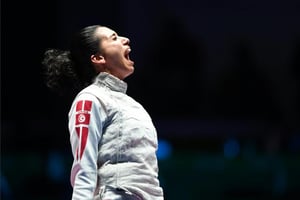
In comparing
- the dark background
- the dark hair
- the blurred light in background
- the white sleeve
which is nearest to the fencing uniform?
the white sleeve

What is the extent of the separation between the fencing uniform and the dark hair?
104mm

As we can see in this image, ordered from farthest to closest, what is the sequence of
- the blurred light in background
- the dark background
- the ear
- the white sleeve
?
the blurred light in background → the dark background → the ear → the white sleeve

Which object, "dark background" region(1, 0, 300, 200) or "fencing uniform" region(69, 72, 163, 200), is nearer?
"fencing uniform" region(69, 72, 163, 200)

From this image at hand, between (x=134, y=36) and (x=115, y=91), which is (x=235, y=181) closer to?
(x=134, y=36)

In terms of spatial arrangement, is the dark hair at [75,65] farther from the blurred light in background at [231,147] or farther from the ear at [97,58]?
the blurred light in background at [231,147]

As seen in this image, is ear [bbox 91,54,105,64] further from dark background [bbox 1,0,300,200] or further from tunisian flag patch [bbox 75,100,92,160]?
dark background [bbox 1,0,300,200]

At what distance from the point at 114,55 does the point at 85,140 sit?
0.92ft

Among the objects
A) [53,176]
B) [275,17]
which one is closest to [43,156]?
[53,176]

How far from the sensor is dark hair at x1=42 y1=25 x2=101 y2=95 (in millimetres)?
1796

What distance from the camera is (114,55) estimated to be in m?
1.79

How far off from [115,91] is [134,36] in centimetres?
294

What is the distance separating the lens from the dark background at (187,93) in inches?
A: 163

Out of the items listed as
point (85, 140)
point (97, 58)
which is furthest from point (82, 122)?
point (97, 58)

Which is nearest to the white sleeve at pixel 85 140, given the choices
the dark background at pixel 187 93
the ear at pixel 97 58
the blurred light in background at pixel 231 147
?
the ear at pixel 97 58
